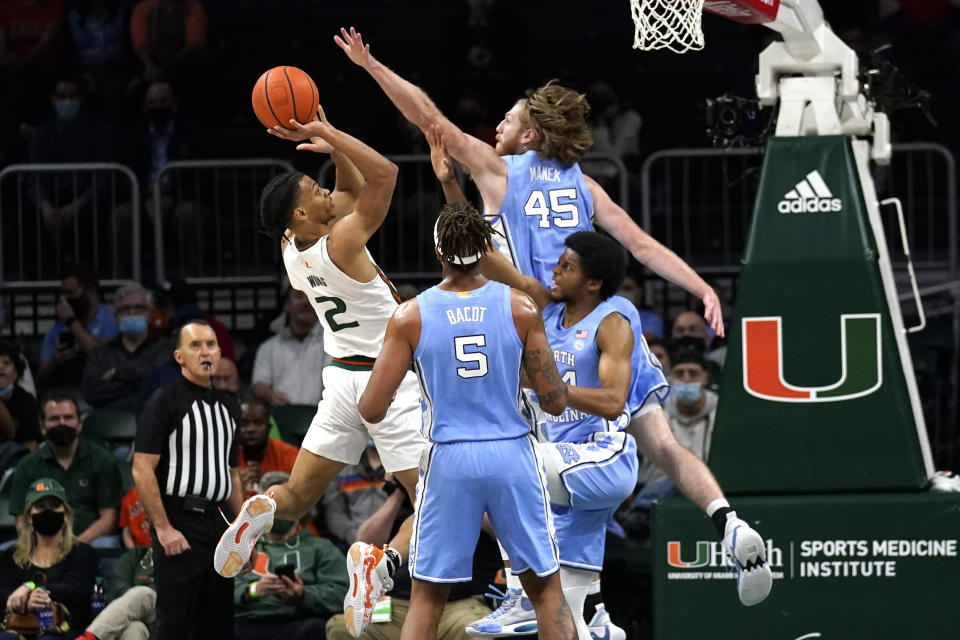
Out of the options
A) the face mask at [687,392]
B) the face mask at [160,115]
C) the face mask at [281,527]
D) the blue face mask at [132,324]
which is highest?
the face mask at [160,115]

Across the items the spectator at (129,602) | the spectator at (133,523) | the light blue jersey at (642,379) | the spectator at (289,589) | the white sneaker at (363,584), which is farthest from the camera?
the spectator at (133,523)

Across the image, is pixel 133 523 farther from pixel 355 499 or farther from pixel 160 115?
pixel 160 115

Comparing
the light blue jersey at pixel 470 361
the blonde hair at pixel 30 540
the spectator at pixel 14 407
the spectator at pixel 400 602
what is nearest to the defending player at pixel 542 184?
the light blue jersey at pixel 470 361

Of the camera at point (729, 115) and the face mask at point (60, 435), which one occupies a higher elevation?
the camera at point (729, 115)

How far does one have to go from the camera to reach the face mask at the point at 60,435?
11109 millimetres

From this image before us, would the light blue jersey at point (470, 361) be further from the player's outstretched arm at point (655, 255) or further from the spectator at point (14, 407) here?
the spectator at point (14, 407)

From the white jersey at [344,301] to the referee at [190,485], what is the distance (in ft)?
4.88

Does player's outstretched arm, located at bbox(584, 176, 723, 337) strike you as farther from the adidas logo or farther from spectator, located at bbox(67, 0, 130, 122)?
spectator, located at bbox(67, 0, 130, 122)

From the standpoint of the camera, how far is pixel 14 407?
12305 mm

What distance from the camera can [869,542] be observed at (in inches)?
356

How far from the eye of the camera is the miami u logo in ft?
30.0

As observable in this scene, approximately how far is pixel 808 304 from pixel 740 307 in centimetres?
36

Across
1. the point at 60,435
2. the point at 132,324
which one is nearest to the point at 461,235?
the point at 60,435

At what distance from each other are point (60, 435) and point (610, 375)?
480 centimetres
